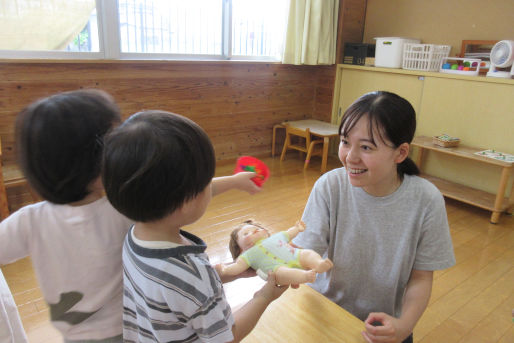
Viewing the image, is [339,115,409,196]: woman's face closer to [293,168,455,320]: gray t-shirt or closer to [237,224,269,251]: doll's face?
[293,168,455,320]: gray t-shirt

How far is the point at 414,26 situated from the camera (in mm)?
3988

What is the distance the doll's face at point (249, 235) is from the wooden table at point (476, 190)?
8.22 ft

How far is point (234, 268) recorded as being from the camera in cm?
99

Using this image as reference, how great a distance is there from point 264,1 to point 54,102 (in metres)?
3.74

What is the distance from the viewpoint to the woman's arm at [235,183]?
0.98 metres

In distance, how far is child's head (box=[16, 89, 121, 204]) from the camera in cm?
65

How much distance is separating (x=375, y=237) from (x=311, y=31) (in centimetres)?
346

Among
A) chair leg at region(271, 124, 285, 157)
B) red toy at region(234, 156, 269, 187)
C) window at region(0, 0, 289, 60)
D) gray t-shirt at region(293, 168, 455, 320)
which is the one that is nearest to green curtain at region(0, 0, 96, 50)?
window at region(0, 0, 289, 60)

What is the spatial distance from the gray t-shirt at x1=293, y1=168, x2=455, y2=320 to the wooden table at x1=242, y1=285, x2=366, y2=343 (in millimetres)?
217

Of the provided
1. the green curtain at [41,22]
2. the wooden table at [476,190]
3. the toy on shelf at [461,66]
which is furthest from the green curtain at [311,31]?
the green curtain at [41,22]

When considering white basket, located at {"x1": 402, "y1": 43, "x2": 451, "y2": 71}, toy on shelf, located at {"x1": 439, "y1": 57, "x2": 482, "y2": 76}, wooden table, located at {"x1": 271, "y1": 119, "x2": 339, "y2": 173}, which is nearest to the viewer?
toy on shelf, located at {"x1": 439, "y1": 57, "x2": 482, "y2": 76}

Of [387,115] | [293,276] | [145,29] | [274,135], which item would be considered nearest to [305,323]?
[293,276]

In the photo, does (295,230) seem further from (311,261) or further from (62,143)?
(62,143)

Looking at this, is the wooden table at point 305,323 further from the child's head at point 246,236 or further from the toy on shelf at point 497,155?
the toy on shelf at point 497,155
